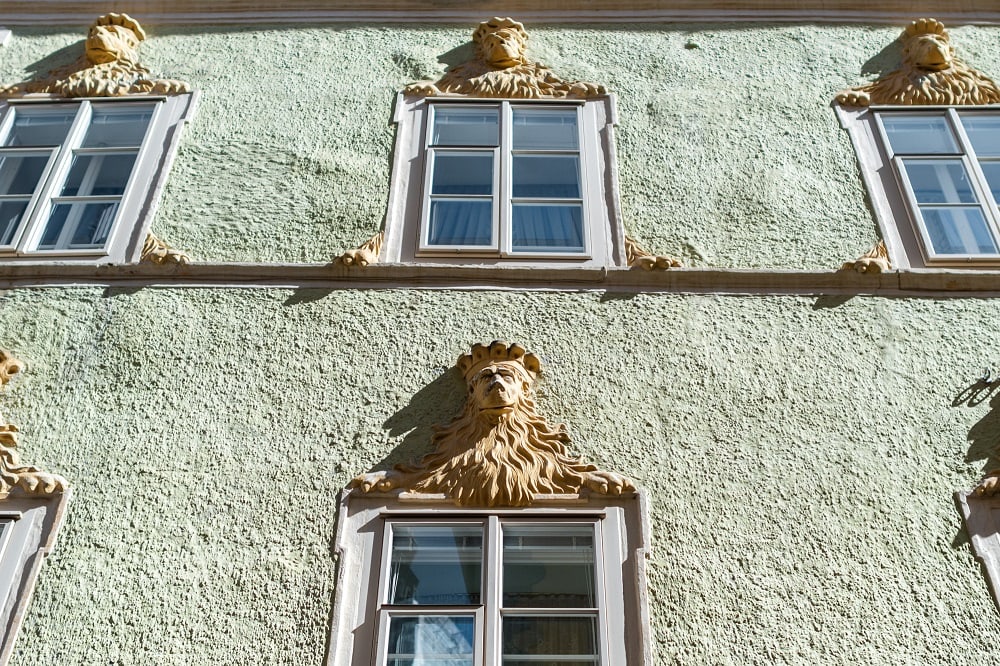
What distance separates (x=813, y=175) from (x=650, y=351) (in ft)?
6.13

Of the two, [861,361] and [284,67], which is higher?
[284,67]

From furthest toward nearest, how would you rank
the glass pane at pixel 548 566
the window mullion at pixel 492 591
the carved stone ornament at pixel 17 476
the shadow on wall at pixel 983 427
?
the shadow on wall at pixel 983 427
the carved stone ornament at pixel 17 476
the glass pane at pixel 548 566
the window mullion at pixel 492 591

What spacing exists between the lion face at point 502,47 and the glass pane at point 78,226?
265 cm

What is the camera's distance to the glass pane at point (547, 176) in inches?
276

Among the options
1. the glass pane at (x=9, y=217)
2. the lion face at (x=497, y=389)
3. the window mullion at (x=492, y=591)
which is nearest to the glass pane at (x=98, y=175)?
the glass pane at (x=9, y=217)

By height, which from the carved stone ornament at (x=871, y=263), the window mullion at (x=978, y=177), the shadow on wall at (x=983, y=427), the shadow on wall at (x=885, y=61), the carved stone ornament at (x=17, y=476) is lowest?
the carved stone ornament at (x=17, y=476)

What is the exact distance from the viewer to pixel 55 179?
702 centimetres

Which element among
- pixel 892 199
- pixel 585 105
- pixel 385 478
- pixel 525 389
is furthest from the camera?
pixel 585 105

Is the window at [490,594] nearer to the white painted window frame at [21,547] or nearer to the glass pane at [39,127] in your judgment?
the white painted window frame at [21,547]

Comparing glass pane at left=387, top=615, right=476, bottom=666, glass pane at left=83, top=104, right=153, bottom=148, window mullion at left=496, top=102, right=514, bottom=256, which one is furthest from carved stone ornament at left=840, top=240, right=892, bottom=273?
glass pane at left=83, top=104, right=153, bottom=148

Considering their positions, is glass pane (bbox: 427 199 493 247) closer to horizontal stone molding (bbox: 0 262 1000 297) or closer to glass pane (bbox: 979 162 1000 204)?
horizontal stone molding (bbox: 0 262 1000 297)

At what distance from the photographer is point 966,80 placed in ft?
25.1

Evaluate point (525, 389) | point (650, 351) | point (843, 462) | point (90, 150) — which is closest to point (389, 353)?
point (525, 389)

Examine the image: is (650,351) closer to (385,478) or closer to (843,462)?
(843,462)
